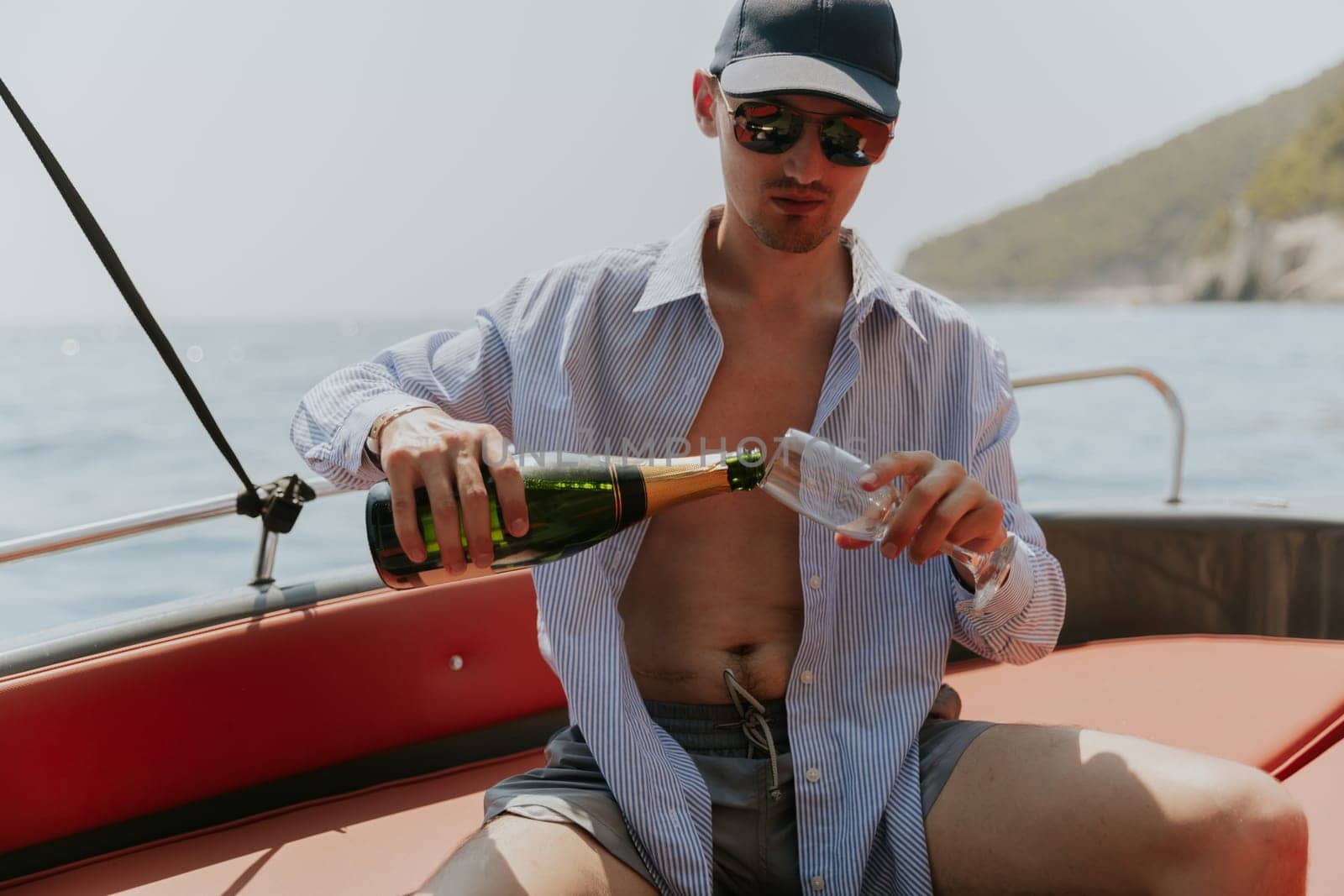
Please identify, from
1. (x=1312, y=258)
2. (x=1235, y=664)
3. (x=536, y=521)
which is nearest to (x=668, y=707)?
(x=536, y=521)

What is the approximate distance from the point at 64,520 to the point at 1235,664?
1206 cm

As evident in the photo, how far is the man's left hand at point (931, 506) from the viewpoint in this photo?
4.42 ft

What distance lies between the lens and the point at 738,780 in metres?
1.59

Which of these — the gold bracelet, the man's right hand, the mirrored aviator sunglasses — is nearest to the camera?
the man's right hand

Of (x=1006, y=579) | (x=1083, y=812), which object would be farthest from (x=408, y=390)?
(x=1083, y=812)

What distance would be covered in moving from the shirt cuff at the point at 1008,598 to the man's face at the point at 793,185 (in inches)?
21.2

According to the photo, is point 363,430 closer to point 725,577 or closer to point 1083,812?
point 725,577

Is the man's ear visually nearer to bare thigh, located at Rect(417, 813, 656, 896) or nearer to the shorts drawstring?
the shorts drawstring

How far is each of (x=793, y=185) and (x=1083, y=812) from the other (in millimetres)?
913

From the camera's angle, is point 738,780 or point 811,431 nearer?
point 738,780

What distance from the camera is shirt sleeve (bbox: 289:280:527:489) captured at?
57.4 inches

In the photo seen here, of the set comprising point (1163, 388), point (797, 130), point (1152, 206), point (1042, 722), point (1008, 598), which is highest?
point (797, 130)

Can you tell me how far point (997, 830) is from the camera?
147 cm

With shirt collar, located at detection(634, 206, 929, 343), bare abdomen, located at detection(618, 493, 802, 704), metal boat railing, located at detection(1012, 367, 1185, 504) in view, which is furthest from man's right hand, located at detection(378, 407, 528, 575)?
metal boat railing, located at detection(1012, 367, 1185, 504)
